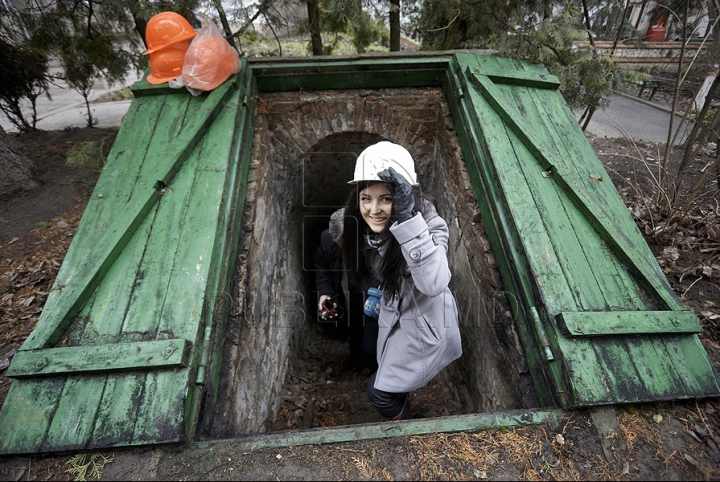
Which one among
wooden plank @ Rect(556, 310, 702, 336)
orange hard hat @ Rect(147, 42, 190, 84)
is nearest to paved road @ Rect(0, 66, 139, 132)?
orange hard hat @ Rect(147, 42, 190, 84)

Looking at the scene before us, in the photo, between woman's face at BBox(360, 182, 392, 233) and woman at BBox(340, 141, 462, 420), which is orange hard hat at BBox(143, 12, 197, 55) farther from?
woman's face at BBox(360, 182, 392, 233)

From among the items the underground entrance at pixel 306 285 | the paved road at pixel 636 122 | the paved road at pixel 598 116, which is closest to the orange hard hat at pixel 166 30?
the underground entrance at pixel 306 285

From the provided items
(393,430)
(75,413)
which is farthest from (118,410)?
(393,430)

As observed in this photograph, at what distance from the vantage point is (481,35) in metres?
5.43

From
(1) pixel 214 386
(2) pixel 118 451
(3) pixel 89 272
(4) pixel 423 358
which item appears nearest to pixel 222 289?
(1) pixel 214 386

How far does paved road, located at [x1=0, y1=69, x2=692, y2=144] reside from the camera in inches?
273

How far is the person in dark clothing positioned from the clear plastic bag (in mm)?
1595

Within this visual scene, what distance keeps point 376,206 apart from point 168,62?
2375 mm

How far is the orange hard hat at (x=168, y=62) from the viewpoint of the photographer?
9.99ft

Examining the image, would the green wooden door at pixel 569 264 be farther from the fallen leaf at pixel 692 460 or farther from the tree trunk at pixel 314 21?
the tree trunk at pixel 314 21

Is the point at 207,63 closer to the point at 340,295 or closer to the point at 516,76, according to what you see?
the point at 340,295

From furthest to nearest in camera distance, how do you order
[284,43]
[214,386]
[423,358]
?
[284,43] → [423,358] → [214,386]

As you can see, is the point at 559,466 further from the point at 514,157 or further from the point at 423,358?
the point at 514,157

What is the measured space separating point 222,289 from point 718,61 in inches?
194
